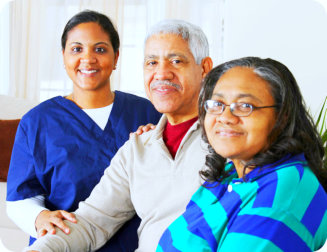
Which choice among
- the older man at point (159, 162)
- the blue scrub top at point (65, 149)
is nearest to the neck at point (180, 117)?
the older man at point (159, 162)

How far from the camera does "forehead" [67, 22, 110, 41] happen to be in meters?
1.75

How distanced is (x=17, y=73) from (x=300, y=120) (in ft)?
14.2

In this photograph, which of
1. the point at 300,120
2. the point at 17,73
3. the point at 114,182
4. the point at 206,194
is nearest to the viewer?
the point at 300,120

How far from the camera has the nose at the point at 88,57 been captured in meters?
1.73

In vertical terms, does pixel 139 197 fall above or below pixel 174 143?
below

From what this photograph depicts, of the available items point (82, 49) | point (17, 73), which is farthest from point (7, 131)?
point (17, 73)

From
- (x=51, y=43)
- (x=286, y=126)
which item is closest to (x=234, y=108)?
(x=286, y=126)

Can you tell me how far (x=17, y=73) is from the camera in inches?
191

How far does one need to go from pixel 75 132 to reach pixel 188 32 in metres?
0.63

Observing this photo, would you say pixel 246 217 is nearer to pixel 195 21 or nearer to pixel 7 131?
pixel 7 131

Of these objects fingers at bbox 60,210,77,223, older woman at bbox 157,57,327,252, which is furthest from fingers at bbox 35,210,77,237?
older woman at bbox 157,57,327,252

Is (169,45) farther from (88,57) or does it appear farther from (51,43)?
(51,43)

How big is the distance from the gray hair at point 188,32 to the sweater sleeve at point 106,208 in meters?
0.39

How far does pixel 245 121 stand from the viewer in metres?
0.99
